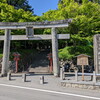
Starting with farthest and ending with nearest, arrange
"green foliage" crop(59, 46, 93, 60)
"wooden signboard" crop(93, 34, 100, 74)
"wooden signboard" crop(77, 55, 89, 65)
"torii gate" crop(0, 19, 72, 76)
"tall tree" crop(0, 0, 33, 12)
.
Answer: "tall tree" crop(0, 0, 33, 12), "green foliage" crop(59, 46, 93, 60), "torii gate" crop(0, 19, 72, 76), "wooden signboard" crop(77, 55, 89, 65), "wooden signboard" crop(93, 34, 100, 74)

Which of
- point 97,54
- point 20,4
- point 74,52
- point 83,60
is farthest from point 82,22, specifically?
point 20,4

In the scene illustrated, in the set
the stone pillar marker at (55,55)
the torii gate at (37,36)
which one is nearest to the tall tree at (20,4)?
the torii gate at (37,36)

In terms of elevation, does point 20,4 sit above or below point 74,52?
above

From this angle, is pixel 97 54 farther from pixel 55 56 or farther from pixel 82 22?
pixel 82 22

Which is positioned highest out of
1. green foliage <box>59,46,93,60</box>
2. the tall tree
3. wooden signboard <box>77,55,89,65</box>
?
the tall tree

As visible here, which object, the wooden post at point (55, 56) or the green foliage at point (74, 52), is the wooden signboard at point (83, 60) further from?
the green foliage at point (74, 52)

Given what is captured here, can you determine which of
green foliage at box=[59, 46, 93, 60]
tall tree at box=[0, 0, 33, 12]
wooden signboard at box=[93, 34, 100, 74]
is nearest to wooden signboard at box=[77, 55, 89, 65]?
wooden signboard at box=[93, 34, 100, 74]

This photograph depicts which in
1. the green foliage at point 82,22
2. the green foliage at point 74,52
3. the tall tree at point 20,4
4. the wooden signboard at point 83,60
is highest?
the tall tree at point 20,4

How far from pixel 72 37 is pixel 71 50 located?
2.30 metres

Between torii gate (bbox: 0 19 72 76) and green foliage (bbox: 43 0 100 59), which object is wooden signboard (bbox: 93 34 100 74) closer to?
torii gate (bbox: 0 19 72 76)

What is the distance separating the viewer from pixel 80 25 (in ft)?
61.1

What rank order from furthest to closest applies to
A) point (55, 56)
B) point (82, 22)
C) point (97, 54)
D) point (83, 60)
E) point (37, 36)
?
point (82, 22), point (37, 36), point (55, 56), point (83, 60), point (97, 54)

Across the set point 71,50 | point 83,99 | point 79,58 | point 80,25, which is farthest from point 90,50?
point 83,99

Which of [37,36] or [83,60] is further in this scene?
[37,36]
